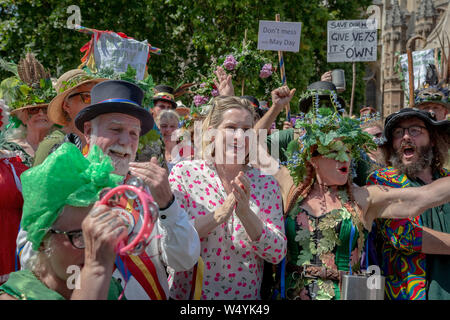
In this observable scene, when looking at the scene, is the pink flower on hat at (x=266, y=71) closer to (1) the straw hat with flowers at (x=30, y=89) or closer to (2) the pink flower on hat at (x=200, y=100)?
(2) the pink flower on hat at (x=200, y=100)

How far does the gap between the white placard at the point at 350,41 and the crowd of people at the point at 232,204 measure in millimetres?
2587

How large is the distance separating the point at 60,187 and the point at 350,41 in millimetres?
5338

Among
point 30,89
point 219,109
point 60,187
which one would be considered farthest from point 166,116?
point 60,187

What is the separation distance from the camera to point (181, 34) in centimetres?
1433

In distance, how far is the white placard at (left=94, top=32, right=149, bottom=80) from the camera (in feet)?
12.6

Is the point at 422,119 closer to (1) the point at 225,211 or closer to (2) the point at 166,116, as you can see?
(1) the point at 225,211

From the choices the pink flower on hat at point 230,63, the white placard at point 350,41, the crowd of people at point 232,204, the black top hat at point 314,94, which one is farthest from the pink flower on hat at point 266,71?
the crowd of people at point 232,204

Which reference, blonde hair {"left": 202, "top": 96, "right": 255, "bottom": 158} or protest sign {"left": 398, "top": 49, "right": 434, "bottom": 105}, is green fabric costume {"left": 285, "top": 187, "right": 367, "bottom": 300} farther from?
protest sign {"left": 398, "top": 49, "right": 434, "bottom": 105}

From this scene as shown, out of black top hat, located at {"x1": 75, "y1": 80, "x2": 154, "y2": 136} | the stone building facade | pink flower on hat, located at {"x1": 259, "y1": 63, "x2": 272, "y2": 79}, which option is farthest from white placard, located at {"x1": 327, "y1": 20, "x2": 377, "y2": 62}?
the stone building facade

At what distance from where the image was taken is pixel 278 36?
6.28m

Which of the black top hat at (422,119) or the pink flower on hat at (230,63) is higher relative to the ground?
the pink flower on hat at (230,63)

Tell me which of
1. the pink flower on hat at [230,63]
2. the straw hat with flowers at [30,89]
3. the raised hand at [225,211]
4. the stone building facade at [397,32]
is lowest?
the raised hand at [225,211]

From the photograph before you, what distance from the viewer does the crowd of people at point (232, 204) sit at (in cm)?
195

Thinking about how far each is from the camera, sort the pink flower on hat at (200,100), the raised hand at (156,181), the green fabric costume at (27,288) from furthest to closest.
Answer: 1. the pink flower on hat at (200,100)
2. the raised hand at (156,181)
3. the green fabric costume at (27,288)
